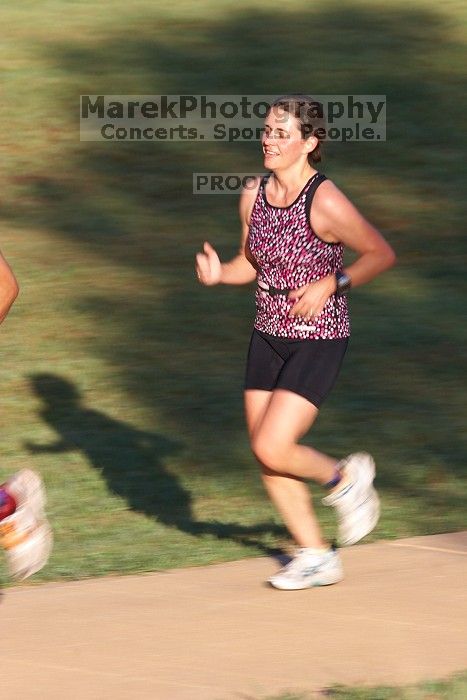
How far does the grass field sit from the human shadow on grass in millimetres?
18

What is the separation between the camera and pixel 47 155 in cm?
1332

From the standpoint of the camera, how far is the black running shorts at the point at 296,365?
579cm

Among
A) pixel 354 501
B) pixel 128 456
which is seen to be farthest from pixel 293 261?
pixel 128 456

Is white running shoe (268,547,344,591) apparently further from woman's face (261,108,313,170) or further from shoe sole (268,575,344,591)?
woman's face (261,108,313,170)

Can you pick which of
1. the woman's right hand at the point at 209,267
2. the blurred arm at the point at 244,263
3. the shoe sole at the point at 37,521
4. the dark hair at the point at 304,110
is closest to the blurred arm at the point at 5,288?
the shoe sole at the point at 37,521

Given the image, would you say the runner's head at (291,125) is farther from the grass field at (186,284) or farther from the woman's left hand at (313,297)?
the grass field at (186,284)

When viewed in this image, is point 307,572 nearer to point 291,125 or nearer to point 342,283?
point 342,283

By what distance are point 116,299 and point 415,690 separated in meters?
6.61

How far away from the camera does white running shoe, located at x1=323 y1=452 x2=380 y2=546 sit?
235 inches

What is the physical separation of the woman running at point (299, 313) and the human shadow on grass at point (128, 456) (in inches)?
29.1

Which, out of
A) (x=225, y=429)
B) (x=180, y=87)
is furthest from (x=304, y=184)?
(x=180, y=87)

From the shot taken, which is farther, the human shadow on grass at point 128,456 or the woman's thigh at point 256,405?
the human shadow on grass at point 128,456

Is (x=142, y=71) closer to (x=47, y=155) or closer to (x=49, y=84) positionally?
(x=49, y=84)

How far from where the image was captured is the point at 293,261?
5.81 metres
